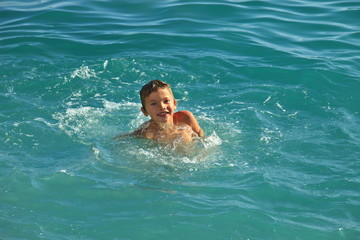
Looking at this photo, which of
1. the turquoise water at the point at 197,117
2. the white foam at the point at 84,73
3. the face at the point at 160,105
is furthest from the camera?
the white foam at the point at 84,73

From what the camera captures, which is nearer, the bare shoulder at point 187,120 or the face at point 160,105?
the face at point 160,105

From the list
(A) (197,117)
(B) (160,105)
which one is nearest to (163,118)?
(B) (160,105)

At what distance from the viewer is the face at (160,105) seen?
20.8 ft

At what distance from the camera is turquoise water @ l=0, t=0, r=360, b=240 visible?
4.89 metres

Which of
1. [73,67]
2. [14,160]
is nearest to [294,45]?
[73,67]

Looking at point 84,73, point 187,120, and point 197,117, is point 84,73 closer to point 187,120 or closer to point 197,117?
point 197,117

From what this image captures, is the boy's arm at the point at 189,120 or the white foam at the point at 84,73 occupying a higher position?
the white foam at the point at 84,73

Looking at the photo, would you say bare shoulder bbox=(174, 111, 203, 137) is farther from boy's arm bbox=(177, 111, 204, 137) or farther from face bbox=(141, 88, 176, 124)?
face bbox=(141, 88, 176, 124)

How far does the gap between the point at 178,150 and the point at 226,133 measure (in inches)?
36.0

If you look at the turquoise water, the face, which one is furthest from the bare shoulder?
the face

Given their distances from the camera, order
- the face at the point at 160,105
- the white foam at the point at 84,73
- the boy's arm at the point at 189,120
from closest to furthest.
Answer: the face at the point at 160,105 < the boy's arm at the point at 189,120 < the white foam at the point at 84,73

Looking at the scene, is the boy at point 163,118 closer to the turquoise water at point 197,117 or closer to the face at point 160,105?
the face at point 160,105

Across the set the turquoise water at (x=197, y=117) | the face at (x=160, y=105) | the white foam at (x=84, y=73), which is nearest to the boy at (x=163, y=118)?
the face at (x=160, y=105)

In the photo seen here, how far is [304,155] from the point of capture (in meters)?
6.20
